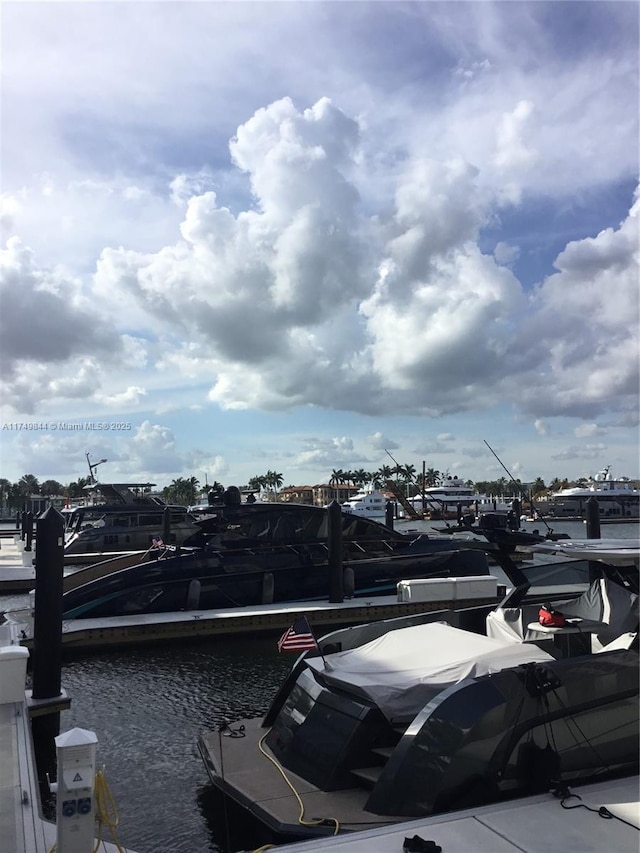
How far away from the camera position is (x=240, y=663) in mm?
13492

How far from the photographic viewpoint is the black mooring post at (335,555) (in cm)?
1630

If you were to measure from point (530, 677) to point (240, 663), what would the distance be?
8896 mm

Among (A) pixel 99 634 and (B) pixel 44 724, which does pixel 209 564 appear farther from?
(B) pixel 44 724

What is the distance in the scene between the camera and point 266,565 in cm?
1722

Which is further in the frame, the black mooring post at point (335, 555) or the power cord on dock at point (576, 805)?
the black mooring post at point (335, 555)

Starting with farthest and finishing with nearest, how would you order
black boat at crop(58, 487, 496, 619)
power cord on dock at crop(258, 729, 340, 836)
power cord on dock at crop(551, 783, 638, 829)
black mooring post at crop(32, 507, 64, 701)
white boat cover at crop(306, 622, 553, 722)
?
black boat at crop(58, 487, 496, 619) → black mooring post at crop(32, 507, 64, 701) → white boat cover at crop(306, 622, 553, 722) → power cord on dock at crop(258, 729, 340, 836) → power cord on dock at crop(551, 783, 638, 829)

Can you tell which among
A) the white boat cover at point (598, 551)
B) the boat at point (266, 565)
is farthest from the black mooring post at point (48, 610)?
the white boat cover at point (598, 551)

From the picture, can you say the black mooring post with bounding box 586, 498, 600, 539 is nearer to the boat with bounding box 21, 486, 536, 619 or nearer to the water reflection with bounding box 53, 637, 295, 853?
the boat with bounding box 21, 486, 536, 619

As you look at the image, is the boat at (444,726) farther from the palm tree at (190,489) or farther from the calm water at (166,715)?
the palm tree at (190,489)

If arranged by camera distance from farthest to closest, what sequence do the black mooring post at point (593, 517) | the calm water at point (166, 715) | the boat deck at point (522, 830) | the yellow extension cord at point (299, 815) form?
1. the black mooring post at point (593, 517)
2. the calm water at point (166, 715)
3. the yellow extension cord at point (299, 815)
4. the boat deck at point (522, 830)

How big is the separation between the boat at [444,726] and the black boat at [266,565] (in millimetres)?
8836

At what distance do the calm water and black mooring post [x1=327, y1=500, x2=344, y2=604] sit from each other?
199 cm

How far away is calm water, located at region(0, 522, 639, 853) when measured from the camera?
23.6 ft

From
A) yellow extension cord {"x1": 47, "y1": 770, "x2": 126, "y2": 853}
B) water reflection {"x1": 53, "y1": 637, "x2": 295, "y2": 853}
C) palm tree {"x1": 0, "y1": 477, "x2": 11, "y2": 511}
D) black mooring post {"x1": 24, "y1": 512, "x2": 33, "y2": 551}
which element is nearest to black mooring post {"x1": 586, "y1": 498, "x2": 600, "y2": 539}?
water reflection {"x1": 53, "y1": 637, "x2": 295, "y2": 853}
